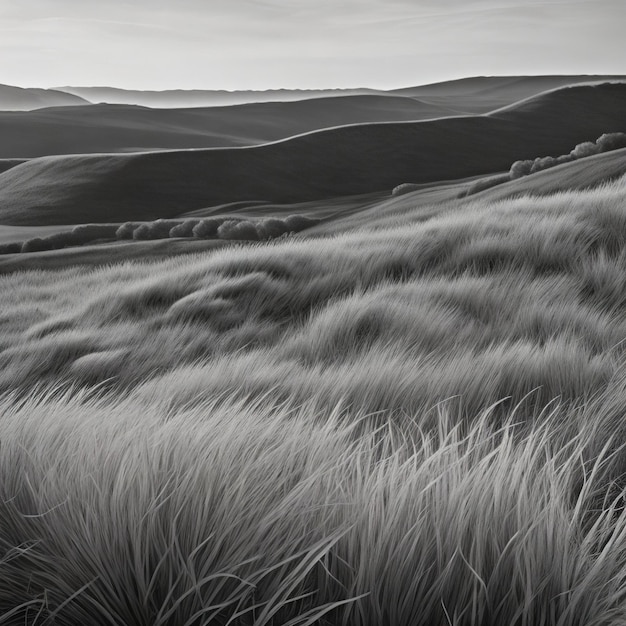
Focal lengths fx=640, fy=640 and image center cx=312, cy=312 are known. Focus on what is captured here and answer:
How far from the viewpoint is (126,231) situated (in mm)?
4172

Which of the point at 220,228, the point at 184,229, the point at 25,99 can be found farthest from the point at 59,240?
the point at 25,99

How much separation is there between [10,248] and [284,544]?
4050 mm

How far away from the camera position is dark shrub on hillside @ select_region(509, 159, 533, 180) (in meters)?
4.91

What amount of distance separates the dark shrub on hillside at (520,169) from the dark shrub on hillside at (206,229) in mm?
2302

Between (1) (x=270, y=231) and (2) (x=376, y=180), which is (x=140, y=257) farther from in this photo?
(2) (x=376, y=180)

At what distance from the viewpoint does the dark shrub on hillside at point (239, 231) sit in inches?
143

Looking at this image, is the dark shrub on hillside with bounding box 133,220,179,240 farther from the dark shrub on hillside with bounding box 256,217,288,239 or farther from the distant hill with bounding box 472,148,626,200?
the distant hill with bounding box 472,148,626,200

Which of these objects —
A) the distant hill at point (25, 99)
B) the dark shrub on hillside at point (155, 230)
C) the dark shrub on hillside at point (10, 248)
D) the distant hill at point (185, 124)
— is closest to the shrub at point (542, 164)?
the dark shrub on hillside at point (155, 230)

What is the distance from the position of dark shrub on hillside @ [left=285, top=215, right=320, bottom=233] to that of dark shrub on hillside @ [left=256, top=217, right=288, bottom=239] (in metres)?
0.05

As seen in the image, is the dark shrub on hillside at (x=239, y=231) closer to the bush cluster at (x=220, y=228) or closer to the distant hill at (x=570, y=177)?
the bush cluster at (x=220, y=228)

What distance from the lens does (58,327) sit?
1952mm

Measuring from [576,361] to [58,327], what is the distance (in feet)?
4.84

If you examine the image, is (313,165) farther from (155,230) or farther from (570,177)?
(570,177)

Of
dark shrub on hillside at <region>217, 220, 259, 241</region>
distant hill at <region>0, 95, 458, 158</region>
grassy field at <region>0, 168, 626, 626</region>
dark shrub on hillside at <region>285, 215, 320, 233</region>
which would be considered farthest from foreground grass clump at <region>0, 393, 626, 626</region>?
distant hill at <region>0, 95, 458, 158</region>
